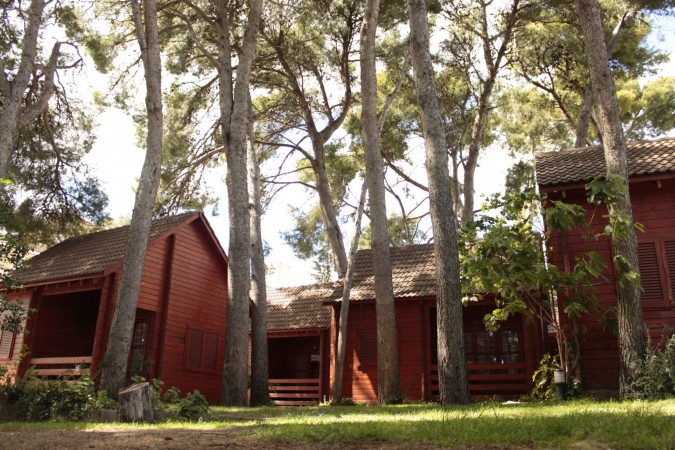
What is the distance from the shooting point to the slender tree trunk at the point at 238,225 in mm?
15172

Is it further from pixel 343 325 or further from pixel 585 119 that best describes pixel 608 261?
pixel 585 119

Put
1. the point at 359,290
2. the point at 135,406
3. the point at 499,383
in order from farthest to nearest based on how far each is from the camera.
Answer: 1. the point at 359,290
2. the point at 499,383
3. the point at 135,406

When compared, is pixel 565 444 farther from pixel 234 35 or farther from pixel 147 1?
pixel 234 35

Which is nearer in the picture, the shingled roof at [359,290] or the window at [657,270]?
the window at [657,270]

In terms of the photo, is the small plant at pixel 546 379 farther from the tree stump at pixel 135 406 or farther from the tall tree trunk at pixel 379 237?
the tree stump at pixel 135 406

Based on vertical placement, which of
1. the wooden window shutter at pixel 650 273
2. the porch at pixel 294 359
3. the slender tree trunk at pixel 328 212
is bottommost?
the porch at pixel 294 359

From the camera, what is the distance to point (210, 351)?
66.9 ft

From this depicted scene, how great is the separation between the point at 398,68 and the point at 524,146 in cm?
666

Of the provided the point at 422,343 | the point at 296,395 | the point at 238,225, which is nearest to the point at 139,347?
the point at 296,395

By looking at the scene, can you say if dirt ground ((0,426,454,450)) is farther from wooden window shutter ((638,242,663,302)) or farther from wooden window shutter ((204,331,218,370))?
wooden window shutter ((204,331,218,370))

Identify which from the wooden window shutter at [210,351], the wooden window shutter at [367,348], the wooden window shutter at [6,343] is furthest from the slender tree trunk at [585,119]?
the wooden window shutter at [6,343]

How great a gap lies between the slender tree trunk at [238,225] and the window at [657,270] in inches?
375

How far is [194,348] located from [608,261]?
512 inches

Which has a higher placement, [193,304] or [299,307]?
[299,307]
